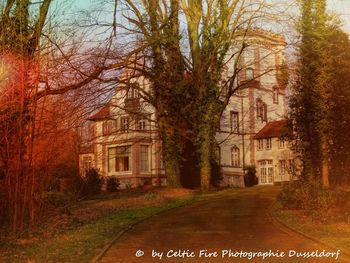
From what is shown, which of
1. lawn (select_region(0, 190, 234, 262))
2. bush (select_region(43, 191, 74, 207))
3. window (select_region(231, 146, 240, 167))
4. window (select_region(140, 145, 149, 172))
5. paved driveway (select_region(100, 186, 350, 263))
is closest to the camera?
paved driveway (select_region(100, 186, 350, 263))

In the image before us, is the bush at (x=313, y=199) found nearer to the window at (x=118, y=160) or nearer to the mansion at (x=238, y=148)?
the mansion at (x=238, y=148)

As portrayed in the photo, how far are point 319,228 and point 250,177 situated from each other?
128 feet

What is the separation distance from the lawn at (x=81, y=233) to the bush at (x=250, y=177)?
94.0 ft

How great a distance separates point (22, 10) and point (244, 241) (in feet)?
27.7

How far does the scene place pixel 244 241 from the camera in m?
13.2

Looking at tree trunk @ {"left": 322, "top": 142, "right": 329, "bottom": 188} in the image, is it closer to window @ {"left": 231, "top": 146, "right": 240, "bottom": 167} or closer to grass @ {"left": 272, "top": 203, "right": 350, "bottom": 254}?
grass @ {"left": 272, "top": 203, "right": 350, "bottom": 254}

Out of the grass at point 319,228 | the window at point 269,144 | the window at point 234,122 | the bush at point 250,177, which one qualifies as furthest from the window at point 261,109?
the grass at point 319,228

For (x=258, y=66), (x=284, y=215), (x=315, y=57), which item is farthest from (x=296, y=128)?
(x=258, y=66)

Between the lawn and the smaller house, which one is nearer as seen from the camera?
the lawn

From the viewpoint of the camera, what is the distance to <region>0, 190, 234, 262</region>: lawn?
1195cm

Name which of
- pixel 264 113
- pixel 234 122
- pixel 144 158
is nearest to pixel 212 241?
pixel 144 158

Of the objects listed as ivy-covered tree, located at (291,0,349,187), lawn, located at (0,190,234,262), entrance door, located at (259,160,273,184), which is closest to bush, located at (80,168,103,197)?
lawn, located at (0,190,234,262)

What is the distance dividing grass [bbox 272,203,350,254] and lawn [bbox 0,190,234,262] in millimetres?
4733

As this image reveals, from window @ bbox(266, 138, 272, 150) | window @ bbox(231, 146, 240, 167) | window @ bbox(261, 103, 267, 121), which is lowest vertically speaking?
window @ bbox(231, 146, 240, 167)
